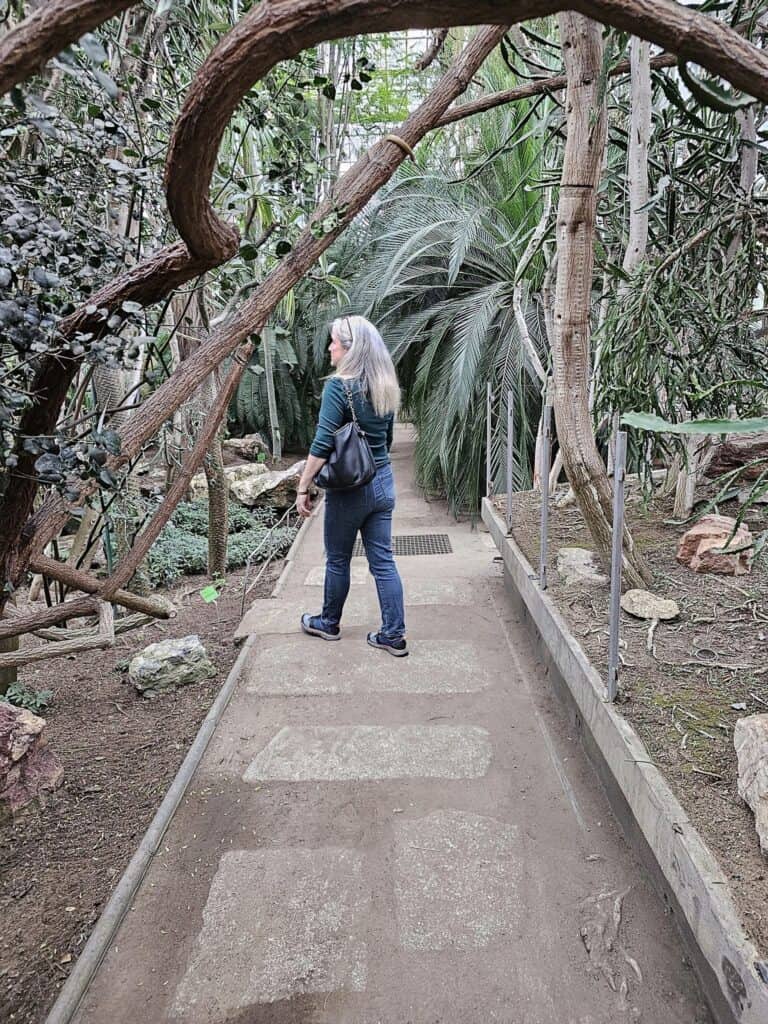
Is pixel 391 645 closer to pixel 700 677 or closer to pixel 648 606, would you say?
pixel 648 606

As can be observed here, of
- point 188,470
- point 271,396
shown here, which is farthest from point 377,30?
point 271,396

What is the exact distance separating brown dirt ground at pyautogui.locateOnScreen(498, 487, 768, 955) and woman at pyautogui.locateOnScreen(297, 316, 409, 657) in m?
0.80

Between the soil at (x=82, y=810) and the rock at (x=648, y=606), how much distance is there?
73.2 inches

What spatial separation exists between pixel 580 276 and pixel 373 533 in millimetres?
1447

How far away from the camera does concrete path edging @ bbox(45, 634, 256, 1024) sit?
1.59 meters

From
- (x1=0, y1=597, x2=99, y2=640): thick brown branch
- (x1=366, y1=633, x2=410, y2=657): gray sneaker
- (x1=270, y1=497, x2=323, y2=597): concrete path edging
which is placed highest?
(x1=0, y1=597, x2=99, y2=640): thick brown branch

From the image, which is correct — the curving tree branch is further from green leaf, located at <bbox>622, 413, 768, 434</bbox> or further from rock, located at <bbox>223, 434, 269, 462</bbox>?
rock, located at <bbox>223, 434, 269, 462</bbox>

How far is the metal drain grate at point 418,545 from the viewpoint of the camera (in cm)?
598

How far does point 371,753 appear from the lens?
2559mm

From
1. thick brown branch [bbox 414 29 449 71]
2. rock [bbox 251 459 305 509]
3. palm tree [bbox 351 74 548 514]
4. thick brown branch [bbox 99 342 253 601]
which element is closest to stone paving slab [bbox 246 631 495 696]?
thick brown branch [bbox 99 342 253 601]

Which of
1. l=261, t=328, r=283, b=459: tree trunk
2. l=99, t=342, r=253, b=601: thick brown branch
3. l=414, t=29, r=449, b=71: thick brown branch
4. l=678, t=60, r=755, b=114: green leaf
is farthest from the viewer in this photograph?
l=261, t=328, r=283, b=459: tree trunk

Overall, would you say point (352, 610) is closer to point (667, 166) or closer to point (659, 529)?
point (659, 529)

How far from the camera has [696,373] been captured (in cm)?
305

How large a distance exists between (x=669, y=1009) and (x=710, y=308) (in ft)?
8.28
